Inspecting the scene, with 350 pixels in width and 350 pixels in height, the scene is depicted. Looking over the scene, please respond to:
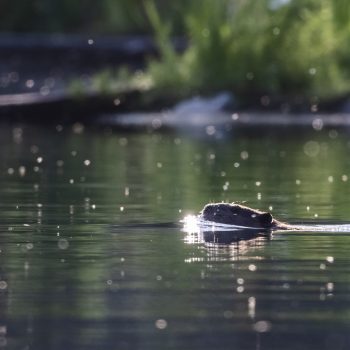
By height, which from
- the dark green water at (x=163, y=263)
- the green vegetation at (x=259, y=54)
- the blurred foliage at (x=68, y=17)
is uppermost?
the blurred foliage at (x=68, y=17)

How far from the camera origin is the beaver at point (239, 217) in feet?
57.4

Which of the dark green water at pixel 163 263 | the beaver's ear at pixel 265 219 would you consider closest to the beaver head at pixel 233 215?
the beaver's ear at pixel 265 219

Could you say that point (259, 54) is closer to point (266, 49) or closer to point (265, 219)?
point (266, 49)

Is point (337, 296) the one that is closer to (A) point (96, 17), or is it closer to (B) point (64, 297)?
(B) point (64, 297)

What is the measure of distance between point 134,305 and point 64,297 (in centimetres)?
62

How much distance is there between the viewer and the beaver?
1751cm

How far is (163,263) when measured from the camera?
1443cm

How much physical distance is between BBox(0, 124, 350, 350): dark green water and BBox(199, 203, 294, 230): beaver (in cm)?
56

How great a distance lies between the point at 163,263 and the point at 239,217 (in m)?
3.53

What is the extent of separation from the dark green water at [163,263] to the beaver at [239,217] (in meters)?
0.56

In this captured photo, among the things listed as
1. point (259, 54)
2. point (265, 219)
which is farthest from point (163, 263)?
point (259, 54)

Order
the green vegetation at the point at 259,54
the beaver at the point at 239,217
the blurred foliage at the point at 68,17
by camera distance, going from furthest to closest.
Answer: the blurred foliage at the point at 68,17 < the green vegetation at the point at 259,54 < the beaver at the point at 239,217

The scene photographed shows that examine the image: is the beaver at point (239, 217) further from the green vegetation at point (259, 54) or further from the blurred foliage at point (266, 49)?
the blurred foliage at point (266, 49)

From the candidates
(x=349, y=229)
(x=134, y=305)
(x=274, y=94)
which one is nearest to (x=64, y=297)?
(x=134, y=305)
